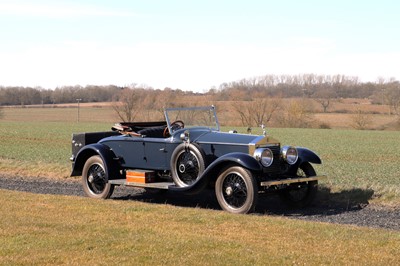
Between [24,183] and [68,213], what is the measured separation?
479 cm

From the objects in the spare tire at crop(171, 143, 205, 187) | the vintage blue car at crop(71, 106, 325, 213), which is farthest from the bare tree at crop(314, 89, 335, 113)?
the spare tire at crop(171, 143, 205, 187)

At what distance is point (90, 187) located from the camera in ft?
35.2

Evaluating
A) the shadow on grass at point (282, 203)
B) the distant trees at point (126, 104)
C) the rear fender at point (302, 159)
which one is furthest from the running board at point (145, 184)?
the distant trees at point (126, 104)

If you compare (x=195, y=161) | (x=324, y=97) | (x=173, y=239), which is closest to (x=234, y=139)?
(x=195, y=161)

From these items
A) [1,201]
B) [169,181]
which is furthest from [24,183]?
[169,181]

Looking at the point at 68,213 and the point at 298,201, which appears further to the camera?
the point at 298,201

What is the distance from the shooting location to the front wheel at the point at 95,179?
10.5 meters

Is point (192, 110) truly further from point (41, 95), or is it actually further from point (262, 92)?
point (41, 95)

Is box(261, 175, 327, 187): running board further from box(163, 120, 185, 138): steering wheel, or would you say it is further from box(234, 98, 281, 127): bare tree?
box(234, 98, 281, 127): bare tree

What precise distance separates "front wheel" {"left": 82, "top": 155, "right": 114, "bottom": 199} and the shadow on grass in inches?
14.5

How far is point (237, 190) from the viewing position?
29.2 feet

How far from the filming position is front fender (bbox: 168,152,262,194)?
865 centimetres

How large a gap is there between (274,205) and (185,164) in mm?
1768

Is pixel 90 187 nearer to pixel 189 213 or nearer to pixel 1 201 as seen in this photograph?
pixel 1 201
